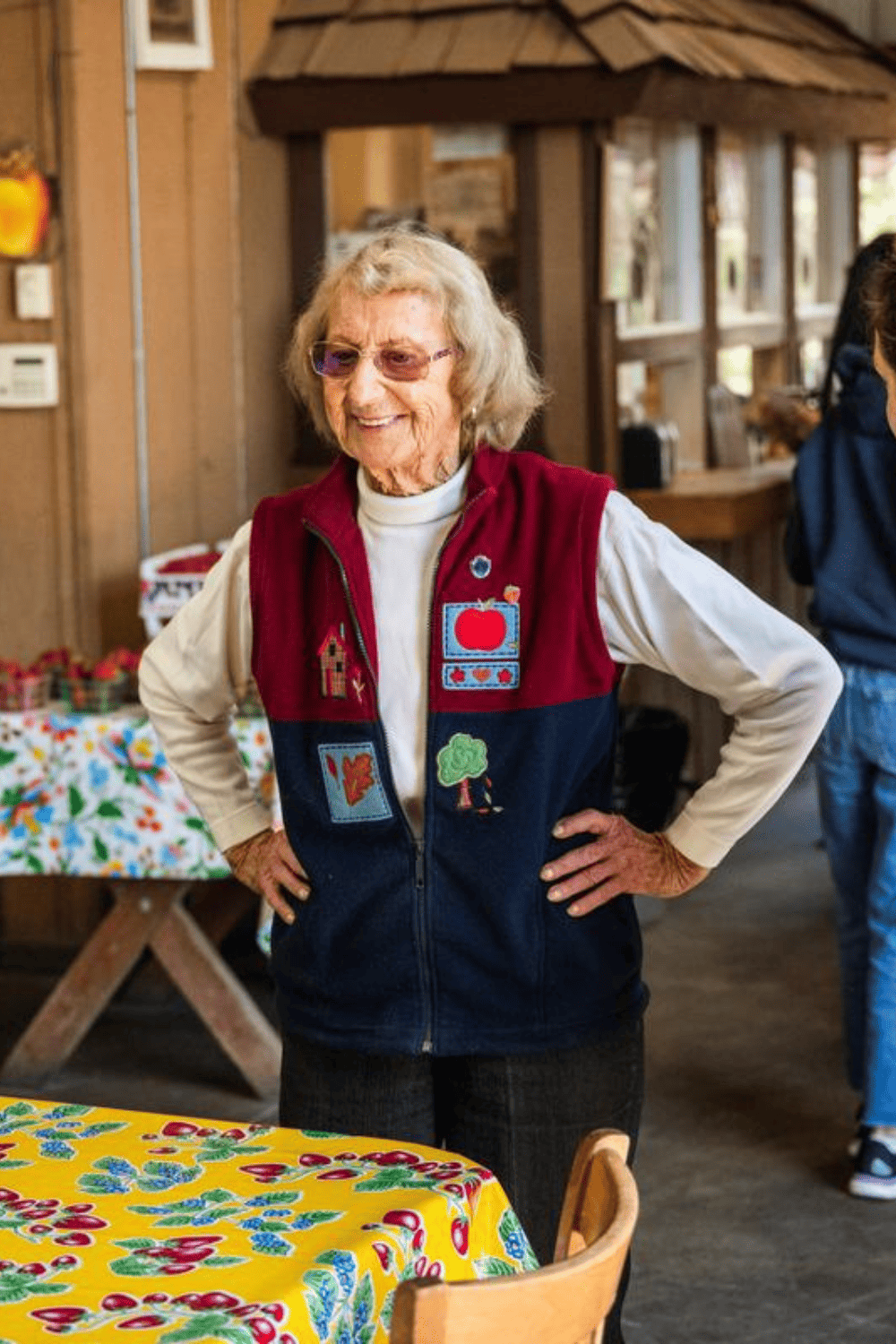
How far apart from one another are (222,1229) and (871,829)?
277 cm

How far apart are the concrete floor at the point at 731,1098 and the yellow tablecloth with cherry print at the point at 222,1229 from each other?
68.8 inches

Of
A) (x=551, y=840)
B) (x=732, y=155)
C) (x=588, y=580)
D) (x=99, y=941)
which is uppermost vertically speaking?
(x=732, y=155)

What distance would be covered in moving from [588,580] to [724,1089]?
8.83ft

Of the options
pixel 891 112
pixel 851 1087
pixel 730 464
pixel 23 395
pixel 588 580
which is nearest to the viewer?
pixel 588 580

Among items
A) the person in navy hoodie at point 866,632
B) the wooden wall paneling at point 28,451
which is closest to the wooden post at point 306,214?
the wooden wall paneling at point 28,451

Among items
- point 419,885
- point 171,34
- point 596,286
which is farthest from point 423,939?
point 596,286

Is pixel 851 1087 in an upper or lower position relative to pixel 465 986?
lower

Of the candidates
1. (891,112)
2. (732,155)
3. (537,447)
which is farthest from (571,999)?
(891,112)

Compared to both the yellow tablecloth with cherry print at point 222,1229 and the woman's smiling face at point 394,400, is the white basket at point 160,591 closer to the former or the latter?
the woman's smiling face at point 394,400

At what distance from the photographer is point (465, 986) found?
A: 266cm

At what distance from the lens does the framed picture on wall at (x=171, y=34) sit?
5.82 meters

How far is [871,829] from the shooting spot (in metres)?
4.59

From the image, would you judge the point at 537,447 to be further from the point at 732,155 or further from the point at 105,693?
the point at 732,155

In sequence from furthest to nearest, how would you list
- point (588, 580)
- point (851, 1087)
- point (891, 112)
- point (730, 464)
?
1. point (891, 112)
2. point (730, 464)
3. point (851, 1087)
4. point (588, 580)
